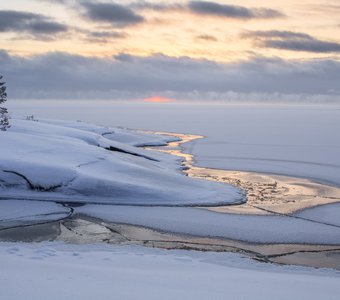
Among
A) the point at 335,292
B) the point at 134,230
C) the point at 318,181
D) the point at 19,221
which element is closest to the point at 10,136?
the point at 19,221

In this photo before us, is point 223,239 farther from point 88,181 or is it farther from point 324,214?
point 88,181

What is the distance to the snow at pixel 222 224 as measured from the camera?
9781 mm

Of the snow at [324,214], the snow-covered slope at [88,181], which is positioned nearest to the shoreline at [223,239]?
the snow at [324,214]

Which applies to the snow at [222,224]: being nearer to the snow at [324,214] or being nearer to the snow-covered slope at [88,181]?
the snow at [324,214]

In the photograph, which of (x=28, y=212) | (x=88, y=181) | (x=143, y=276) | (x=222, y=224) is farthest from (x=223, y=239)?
(x=88, y=181)

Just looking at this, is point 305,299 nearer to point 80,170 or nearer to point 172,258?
point 172,258

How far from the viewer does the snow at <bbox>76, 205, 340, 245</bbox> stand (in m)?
9.78

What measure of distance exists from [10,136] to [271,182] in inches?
383

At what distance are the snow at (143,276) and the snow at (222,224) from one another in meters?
1.94

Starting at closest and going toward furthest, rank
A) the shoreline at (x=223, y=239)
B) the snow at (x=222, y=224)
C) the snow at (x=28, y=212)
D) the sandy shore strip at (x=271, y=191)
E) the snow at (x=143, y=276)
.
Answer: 1. the snow at (x=143, y=276)
2. the shoreline at (x=223, y=239)
3. the snow at (x=222, y=224)
4. the snow at (x=28, y=212)
5. the sandy shore strip at (x=271, y=191)

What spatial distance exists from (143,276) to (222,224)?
4.78 metres

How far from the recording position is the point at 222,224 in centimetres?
1072

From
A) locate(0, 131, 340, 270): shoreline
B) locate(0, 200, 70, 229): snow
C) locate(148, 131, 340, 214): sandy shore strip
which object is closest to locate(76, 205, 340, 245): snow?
locate(0, 131, 340, 270): shoreline

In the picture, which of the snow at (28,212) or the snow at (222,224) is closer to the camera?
the snow at (222,224)
